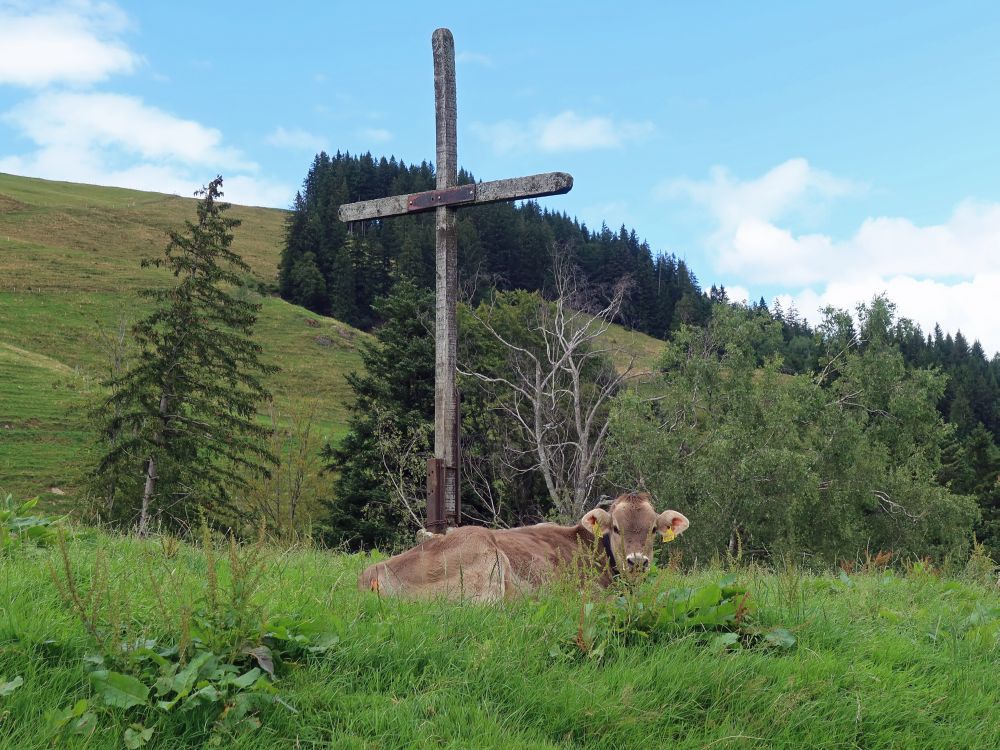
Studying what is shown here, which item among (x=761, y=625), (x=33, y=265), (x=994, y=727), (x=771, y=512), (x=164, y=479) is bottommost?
(x=771, y=512)

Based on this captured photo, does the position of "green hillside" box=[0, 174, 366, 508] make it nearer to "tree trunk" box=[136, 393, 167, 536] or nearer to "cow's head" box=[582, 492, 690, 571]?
"tree trunk" box=[136, 393, 167, 536]

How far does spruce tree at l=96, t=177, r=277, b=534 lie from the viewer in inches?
1172

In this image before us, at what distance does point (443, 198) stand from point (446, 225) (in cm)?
36

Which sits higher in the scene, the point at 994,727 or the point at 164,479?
the point at 994,727

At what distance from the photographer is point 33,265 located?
83312 mm

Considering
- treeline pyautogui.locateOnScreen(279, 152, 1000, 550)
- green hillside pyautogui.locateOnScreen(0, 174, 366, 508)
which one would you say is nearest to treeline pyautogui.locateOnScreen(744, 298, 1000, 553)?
treeline pyautogui.locateOnScreen(279, 152, 1000, 550)

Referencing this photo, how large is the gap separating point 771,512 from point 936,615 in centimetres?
3112

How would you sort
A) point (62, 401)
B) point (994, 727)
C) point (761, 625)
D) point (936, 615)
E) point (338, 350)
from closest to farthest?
point (994, 727) → point (761, 625) → point (936, 615) → point (62, 401) → point (338, 350)

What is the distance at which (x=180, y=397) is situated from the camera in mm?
30625

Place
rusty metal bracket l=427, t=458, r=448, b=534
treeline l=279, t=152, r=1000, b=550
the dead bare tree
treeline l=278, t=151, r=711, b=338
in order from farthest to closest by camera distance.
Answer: treeline l=278, t=151, r=711, b=338, treeline l=279, t=152, r=1000, b=550, the dead bare tree, rusty metal bracket l=427, t=458, r=448, b=534

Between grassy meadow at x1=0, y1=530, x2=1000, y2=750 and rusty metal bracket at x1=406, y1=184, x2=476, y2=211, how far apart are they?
6.25 meters

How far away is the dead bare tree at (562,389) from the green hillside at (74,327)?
9315mm

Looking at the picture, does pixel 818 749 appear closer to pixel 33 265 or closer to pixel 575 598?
pixel 575 598

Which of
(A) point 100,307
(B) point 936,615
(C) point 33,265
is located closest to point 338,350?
(A) point 100,307
